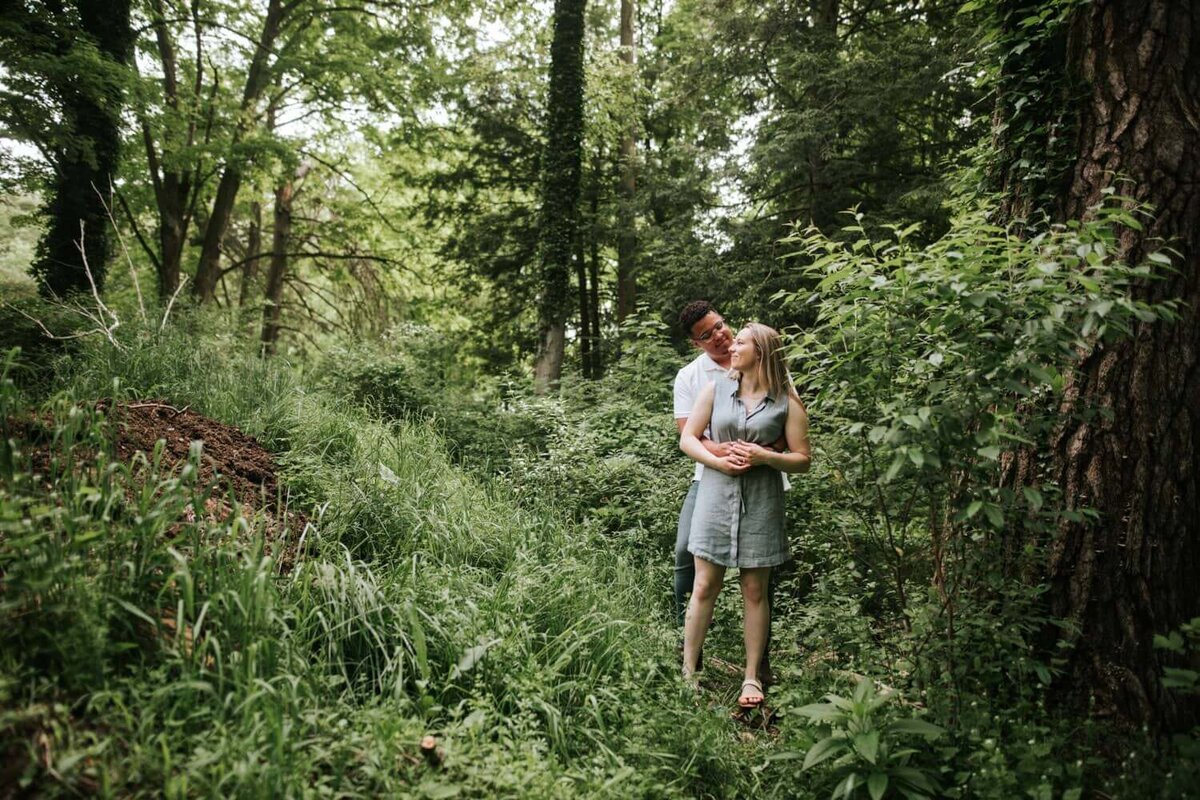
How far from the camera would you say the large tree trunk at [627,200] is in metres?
11.0

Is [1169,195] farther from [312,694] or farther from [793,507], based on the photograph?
[312,694]

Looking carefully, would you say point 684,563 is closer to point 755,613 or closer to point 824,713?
point 755,613

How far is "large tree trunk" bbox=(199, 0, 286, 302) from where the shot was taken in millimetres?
9297

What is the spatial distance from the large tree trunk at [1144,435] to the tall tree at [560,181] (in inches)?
279

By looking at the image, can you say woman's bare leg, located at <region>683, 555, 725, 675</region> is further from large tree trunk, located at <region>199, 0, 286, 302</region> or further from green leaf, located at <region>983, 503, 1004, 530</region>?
large tree trunk, located at <region>199, 0, 286, 302</region>

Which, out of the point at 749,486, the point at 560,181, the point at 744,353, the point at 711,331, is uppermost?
the point at 560,181

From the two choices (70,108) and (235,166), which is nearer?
(70,108)

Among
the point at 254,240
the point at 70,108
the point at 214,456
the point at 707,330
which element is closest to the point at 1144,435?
the point at 707,330

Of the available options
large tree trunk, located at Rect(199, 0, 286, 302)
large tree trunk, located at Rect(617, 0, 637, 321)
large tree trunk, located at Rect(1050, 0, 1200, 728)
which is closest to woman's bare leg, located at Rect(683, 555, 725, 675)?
large tree trunk, located at Rect(1050, 0, 1200, 728)

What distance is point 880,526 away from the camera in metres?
3.76

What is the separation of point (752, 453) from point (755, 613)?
0.86 metres

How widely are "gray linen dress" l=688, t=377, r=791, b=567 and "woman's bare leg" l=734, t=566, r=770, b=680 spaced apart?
0.28 ft

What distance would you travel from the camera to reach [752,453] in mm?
3182

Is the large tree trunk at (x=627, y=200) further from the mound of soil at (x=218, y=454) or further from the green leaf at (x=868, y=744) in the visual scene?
the green leaf at (x=868, y=744)
